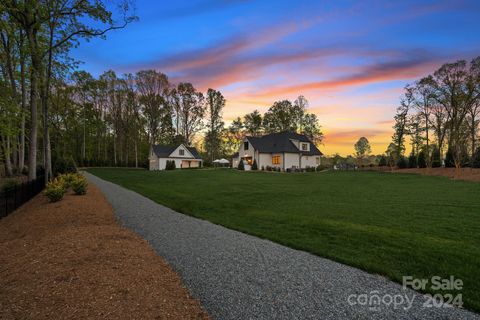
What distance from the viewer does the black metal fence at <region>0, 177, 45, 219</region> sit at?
10062 millimetres

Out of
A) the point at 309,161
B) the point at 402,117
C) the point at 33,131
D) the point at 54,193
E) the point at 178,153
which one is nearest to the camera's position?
the point at 54,193

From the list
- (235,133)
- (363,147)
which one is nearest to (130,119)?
(235,133)

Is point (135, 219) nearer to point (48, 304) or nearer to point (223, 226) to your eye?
point (223, 226)

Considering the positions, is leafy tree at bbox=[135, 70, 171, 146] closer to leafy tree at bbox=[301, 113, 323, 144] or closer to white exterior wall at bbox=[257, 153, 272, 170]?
white exterior wall at bbox=[257, 153, 272, 170]

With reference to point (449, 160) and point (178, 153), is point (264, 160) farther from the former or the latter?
point (449, 160)

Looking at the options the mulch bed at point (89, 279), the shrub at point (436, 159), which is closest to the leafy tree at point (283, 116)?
the shrub at point (436, 159)

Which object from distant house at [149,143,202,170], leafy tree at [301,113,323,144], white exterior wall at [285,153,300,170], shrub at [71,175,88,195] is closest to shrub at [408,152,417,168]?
white exterior wall at [285,153,300,170]

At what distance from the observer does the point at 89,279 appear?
354 cm

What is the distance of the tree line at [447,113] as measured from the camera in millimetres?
29844

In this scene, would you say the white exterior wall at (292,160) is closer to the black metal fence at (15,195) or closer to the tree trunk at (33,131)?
the tree trunk at (33,131)

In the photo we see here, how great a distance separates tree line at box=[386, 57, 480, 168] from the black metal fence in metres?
35.7

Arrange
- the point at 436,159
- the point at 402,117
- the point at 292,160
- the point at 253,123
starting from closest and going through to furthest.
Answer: the point at 436,159, the point at 292,160, the point at 402,117, the point at 253,123

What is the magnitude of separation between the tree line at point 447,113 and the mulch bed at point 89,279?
109 feet

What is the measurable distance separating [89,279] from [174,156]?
41696 millimetres
